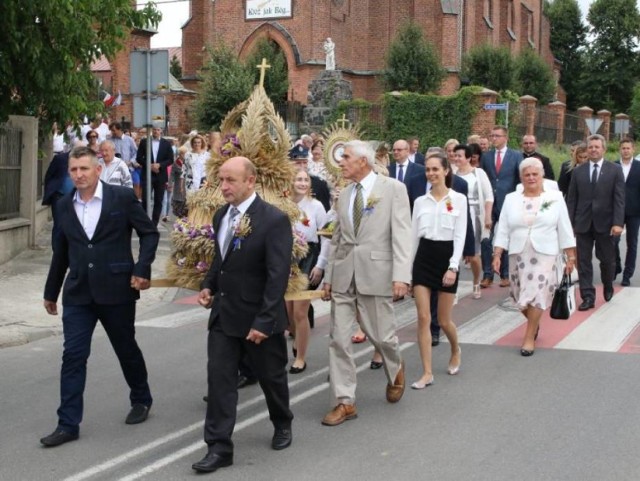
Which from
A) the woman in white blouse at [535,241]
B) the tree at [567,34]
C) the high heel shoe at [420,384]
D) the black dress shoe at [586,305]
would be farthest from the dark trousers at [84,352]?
the tree at [567,34]

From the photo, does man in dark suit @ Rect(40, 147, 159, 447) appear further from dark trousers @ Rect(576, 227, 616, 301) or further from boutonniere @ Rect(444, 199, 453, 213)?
dark trousers @ Rect(576, 227, 616, 301)

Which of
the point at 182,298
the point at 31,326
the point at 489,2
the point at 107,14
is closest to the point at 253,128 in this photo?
the point at 31,326

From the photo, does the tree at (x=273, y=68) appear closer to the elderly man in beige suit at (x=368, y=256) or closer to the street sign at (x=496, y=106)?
the street sign at (x=496, y=106)

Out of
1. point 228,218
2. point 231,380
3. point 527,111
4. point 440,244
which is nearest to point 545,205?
point 440,244

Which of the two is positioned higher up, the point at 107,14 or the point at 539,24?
the point at 539,24

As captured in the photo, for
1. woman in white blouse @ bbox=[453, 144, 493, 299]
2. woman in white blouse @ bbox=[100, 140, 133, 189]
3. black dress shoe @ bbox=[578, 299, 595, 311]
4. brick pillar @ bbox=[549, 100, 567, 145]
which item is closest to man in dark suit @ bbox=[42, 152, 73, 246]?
woman in white blouse @ bbox=[100, 140, 133, 189]

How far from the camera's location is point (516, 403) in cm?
746

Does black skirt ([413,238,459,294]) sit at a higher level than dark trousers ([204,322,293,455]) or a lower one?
higher

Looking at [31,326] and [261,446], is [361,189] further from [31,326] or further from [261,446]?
[31,326]

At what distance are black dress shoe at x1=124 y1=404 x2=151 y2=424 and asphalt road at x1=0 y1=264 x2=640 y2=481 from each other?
60 mm

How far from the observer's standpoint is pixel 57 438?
254 inches

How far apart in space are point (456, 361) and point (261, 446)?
8.89ft

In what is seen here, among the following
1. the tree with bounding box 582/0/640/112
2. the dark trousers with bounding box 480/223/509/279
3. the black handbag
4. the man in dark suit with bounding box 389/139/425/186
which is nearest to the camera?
the black handbag

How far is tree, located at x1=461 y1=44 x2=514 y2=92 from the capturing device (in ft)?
152
